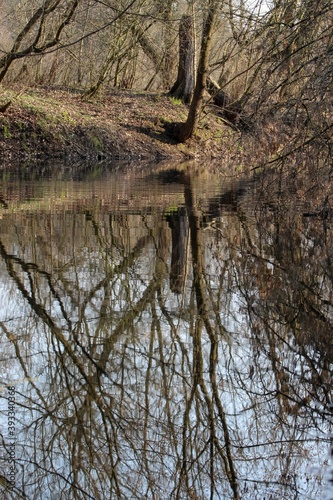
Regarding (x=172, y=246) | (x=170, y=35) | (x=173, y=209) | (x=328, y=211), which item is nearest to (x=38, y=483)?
(x=172, y=246)

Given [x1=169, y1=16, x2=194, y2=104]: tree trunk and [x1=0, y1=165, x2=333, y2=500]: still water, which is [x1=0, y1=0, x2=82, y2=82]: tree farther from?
[x1=0, y1=165, x2=333, y2=500]: still water

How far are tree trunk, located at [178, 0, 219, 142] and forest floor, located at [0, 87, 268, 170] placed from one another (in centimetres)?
51

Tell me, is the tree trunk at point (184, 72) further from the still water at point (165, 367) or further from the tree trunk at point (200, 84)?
the still water at point (165, 367)

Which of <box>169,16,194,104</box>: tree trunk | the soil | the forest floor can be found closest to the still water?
the forest floor

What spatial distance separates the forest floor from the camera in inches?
727

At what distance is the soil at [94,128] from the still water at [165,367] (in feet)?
40.5

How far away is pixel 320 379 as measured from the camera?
10.3ft

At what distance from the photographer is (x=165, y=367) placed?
3.26 meters

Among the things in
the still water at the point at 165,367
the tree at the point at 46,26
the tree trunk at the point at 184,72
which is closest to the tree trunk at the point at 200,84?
the tree trunk at the point at 184,72

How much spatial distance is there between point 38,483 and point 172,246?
3983 millimetres

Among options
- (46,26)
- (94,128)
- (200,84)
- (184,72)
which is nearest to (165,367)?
(46,26)

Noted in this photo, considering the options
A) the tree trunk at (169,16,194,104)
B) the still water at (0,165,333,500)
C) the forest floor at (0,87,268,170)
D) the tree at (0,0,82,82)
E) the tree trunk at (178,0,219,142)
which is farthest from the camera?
the tree trunk at (169,16,194,104)

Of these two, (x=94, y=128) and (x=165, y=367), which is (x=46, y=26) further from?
(x=165, y=367)

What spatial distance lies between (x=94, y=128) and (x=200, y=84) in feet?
10.7
